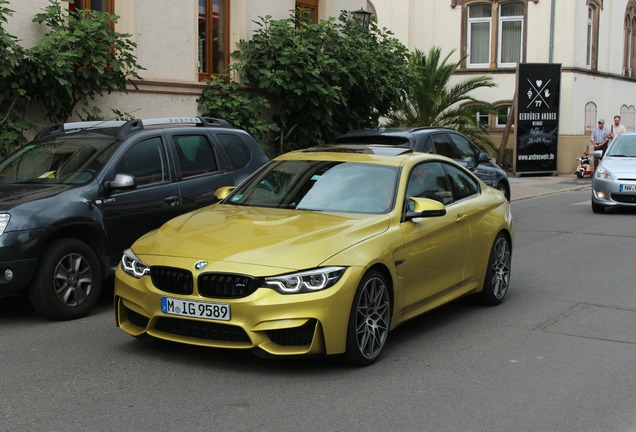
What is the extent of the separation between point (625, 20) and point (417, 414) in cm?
3336

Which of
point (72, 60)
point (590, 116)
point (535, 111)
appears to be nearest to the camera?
point (72, 60)

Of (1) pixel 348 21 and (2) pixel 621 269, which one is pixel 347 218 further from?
(1) pixel 348 21

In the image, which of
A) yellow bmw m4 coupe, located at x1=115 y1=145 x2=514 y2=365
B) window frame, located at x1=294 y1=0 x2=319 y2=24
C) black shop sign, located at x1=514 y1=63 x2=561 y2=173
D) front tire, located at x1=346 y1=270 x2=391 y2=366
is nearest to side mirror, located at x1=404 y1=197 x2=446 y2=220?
yellow bmw m4 coupe, located at x1=115 y1=145 x2=514 y2=365

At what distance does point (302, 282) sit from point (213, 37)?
11.5 meters

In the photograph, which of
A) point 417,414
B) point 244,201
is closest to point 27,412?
point 417,414

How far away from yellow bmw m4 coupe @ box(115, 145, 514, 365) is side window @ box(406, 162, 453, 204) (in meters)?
0.01

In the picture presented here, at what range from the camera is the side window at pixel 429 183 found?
7168mm

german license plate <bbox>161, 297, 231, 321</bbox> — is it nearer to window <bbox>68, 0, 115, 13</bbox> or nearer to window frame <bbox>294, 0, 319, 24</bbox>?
window <bbox>68, 0, 115, 13</bbox>

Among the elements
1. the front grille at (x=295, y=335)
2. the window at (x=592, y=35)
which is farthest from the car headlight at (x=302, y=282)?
the window at (x=592, y=35)

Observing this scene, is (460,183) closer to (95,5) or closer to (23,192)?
(23,192)

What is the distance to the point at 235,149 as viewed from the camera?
9.90 m

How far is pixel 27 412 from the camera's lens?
5.06m

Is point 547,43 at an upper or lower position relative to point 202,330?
upper

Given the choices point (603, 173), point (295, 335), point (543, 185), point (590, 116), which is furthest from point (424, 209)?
point (590, 116)
